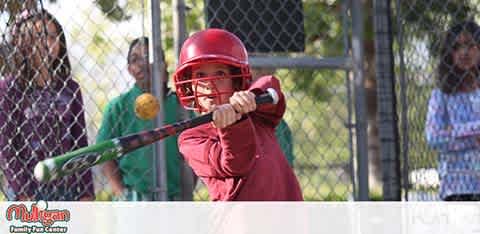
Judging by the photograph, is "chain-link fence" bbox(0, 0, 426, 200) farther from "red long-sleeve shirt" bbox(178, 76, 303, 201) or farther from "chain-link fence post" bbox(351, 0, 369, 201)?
"red long-sleeve shirt" bbox(178, 76, 303, 201)

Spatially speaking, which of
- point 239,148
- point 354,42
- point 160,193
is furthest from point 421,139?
point 239,148

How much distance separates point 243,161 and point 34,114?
185cm

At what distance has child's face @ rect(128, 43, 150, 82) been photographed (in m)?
4.73

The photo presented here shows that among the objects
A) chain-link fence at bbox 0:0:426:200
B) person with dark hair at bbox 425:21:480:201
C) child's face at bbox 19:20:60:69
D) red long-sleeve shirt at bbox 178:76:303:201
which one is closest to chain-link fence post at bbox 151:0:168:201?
chain-link fence at bbox 0:0:426:200

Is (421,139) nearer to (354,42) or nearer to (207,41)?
(354,42)

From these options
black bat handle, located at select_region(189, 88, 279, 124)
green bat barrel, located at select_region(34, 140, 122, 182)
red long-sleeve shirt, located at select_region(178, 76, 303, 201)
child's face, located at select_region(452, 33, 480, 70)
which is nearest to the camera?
green bat barrel, located at select_region(34, 140, 122, 182)

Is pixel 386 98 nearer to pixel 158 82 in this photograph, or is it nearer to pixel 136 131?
pixel 158 82

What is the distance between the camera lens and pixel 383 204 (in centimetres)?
518

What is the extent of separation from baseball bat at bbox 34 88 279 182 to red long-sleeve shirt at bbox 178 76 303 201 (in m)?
0.19

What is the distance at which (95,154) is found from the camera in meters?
2.61

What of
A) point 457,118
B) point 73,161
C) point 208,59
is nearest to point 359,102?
point 457,118

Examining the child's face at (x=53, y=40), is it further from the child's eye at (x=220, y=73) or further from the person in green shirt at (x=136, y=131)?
the child's eye at (x=220, y=73)

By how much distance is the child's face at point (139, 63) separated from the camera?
186 inches

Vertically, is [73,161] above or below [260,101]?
below
